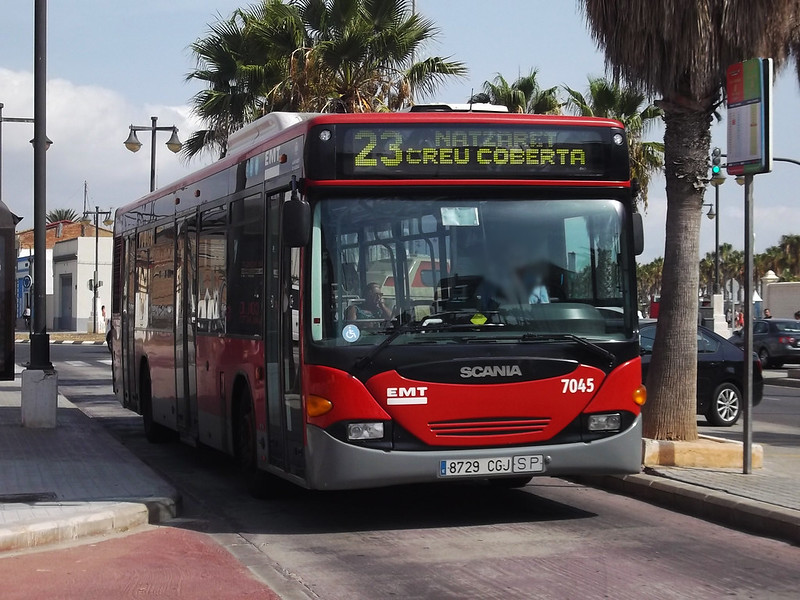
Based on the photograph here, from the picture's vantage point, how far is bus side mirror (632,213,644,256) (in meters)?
9.23

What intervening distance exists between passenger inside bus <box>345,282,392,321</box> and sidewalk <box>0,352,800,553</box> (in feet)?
7.73

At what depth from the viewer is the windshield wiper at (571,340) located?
8.88m

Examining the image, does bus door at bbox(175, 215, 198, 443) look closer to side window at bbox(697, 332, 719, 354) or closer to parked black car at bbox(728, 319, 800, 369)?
side window at bbox(697, 332, 719, 354)

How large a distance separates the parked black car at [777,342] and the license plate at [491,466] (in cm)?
2744

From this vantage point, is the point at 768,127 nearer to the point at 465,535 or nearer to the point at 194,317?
the point at 465,535

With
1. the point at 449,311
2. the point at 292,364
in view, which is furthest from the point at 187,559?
the point at 449,311

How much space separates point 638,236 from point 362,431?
2657 millimetres

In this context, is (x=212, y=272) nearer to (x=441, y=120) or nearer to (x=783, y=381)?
(x=441, y=120)

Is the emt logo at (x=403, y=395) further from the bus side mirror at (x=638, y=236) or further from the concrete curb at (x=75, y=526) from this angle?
the concrete curb at (x=75, y=526)

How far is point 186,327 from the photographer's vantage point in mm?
13062

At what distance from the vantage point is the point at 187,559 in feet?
26.4

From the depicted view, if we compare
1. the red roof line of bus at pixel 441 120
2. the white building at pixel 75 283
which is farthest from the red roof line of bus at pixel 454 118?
the white building at pixel 75 283

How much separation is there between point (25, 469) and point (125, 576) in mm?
4735

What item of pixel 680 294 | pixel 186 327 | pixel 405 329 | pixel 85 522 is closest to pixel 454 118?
pixel 405 329
